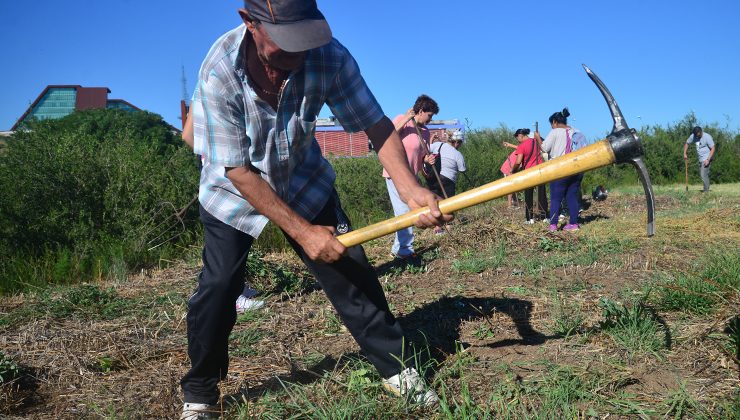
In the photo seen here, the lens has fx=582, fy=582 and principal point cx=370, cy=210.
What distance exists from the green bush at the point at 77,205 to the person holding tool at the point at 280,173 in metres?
4.03

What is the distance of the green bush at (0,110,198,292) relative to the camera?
20.9 feet

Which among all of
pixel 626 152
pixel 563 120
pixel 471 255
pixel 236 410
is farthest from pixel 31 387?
pixel 563 120

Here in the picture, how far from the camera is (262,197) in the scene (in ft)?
7.25

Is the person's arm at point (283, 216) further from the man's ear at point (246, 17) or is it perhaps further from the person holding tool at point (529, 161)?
the person holding tool at point (529, 161)

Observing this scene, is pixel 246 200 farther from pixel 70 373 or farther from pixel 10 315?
pixel 10 315

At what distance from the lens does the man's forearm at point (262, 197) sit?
7.25ft

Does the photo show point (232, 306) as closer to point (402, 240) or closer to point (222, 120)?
point (222, 120)

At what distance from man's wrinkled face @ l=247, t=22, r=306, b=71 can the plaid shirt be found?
0.29ft

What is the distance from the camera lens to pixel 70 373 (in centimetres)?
319

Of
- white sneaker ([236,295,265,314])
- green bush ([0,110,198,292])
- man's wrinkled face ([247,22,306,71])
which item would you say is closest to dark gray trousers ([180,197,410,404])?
man's wrinkled face ([247,22,306,71])

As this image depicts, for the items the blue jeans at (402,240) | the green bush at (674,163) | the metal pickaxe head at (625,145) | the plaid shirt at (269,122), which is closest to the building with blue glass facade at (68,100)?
the green bush at (674,163)

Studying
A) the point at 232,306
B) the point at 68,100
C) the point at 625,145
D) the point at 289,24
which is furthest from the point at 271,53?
the point at 68,100

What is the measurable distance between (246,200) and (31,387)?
1767mm

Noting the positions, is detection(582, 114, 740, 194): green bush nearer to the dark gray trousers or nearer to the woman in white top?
the woman in white top
